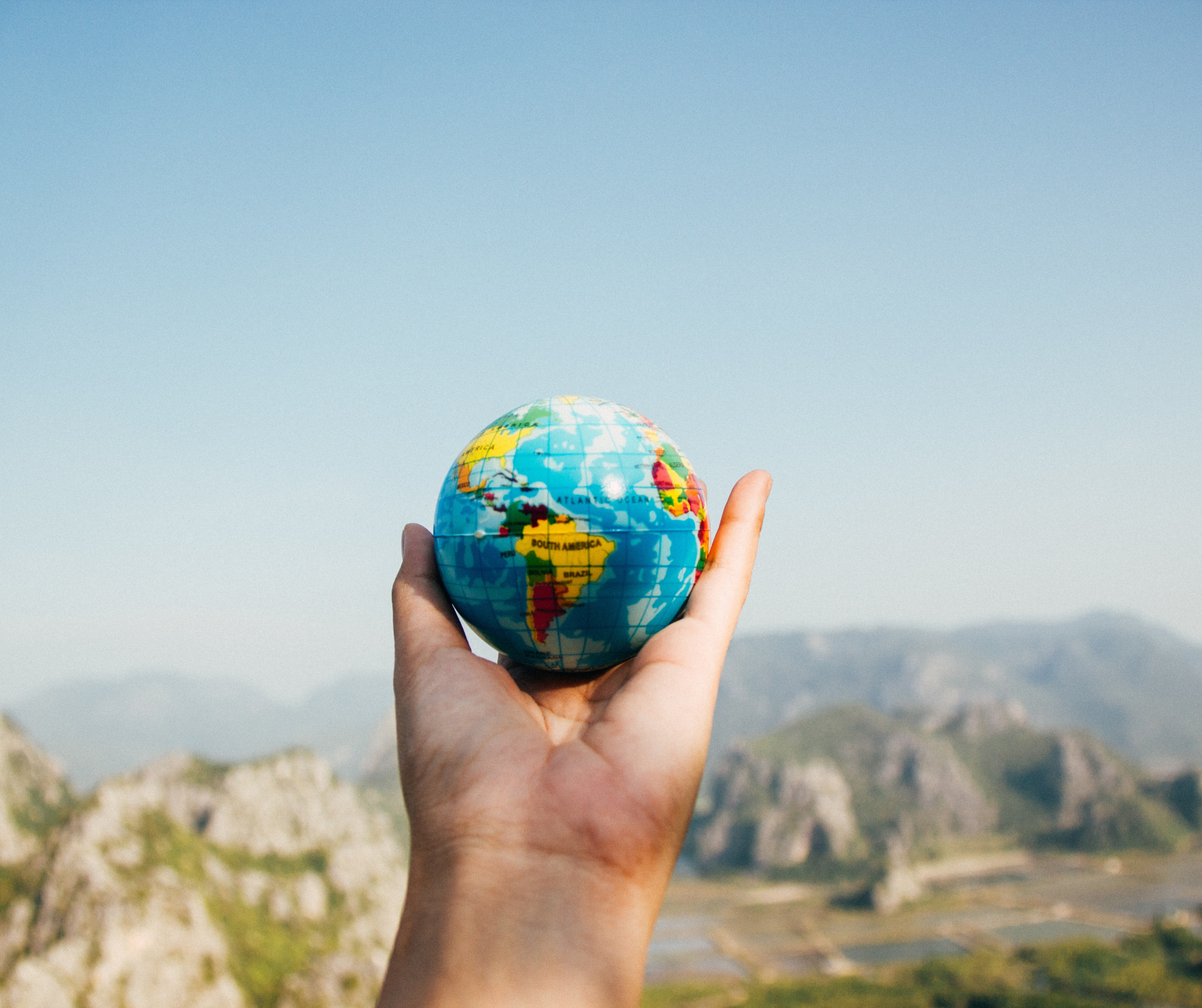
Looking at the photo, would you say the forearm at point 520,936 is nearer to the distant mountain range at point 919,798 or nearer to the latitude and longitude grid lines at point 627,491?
the latitude and longitude grid lines at point 627,491

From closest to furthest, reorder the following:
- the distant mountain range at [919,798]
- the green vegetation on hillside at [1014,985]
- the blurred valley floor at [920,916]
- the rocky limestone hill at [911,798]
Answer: the green vegetation on hillside at [1014,985]
the blurred valley floor at [920,916]
the rocky limestone hill at [911,798]
the distant mountain range at [919,798]

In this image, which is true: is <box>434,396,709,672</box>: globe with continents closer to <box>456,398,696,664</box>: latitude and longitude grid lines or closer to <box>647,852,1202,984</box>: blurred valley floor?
<box>456,398,696,664</box>: latitude and longitude grid lines

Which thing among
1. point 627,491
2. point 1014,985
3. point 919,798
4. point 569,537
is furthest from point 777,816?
point 569,537

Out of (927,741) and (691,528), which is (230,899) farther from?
(927,741)

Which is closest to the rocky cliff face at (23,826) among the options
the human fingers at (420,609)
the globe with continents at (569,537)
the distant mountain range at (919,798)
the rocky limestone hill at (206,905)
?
the rocky limestone hill at (206,905)

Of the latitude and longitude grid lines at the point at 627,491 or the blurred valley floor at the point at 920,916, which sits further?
the blurred valley floor at the point at 920,916

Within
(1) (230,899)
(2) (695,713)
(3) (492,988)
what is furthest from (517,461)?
(1) (230,899)

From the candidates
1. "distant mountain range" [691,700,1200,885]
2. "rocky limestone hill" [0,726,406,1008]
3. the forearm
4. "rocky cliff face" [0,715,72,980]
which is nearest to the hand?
the forearm
